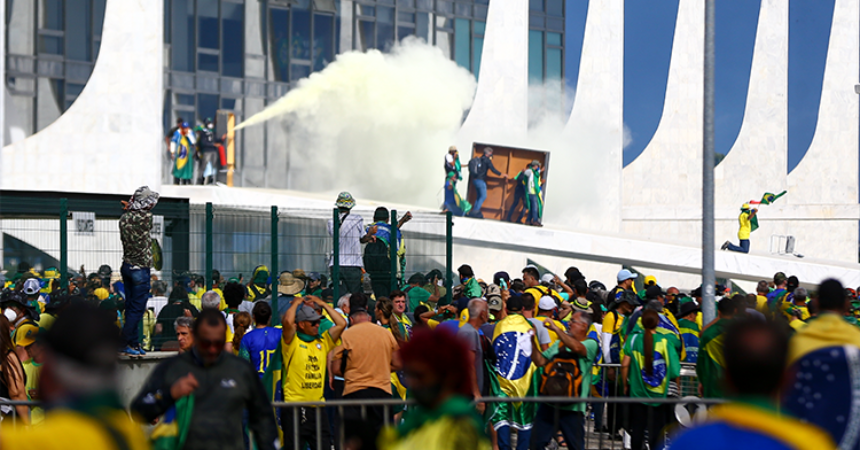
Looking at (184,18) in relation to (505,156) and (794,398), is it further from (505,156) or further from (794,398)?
(794,398)

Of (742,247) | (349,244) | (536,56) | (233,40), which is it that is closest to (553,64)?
(536,56)

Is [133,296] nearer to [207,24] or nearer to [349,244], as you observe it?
[349,244]

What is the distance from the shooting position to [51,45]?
2773cm

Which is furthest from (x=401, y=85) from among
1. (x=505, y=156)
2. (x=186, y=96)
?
(x=505, y=156)

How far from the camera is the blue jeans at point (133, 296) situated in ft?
31.1

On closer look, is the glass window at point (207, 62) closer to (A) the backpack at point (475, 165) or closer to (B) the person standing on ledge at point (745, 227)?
(A) the backpack at point (475, 165)

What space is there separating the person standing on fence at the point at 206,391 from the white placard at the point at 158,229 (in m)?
7.14

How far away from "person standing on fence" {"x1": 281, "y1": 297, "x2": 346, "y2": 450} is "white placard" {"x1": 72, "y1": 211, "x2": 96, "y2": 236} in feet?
14.0

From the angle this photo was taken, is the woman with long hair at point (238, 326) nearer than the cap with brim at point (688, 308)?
Yes

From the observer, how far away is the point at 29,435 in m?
2.45

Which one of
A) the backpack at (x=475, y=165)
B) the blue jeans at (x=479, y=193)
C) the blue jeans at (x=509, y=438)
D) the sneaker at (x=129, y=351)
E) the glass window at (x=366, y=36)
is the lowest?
the blue jeans at (x=509, y=438)

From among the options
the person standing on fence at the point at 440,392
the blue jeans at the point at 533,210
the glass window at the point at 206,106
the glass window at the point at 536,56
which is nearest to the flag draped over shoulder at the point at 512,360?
the person standing on fence at the point at 440,392

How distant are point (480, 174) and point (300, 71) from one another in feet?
41.9

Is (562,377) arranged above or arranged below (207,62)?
below
